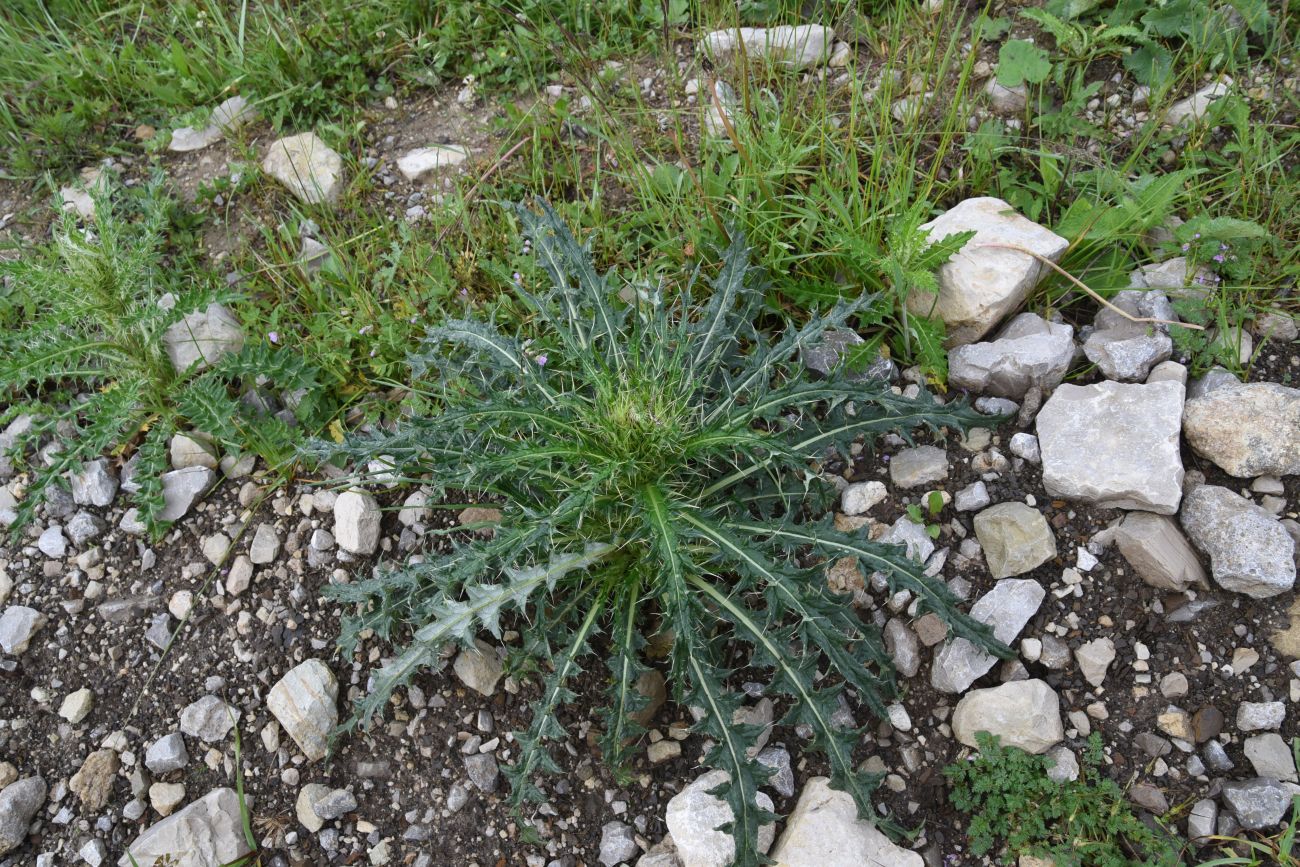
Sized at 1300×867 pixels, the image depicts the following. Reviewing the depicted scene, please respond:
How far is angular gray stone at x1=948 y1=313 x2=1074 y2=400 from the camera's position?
3.03 meters

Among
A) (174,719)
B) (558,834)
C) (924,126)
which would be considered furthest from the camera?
(924,126)

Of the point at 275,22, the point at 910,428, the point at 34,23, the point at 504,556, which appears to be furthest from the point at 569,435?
the point at 34,23

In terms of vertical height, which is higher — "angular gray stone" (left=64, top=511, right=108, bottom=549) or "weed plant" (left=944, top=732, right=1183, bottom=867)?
"angular gray stone" (left=64, top=511, right=108, bottom=549)

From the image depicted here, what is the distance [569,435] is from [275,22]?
114 inches

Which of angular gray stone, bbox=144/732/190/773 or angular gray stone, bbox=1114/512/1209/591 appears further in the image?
angular gray stone, bbox=144/732/190/773

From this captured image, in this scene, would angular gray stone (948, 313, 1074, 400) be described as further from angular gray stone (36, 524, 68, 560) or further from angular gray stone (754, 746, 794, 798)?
angular gray stone (36, 524, 68, 560)

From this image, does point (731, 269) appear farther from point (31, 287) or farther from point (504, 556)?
point (31, 287)

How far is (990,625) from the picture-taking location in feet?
8.84

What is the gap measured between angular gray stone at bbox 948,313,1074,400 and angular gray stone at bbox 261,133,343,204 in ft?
8.49

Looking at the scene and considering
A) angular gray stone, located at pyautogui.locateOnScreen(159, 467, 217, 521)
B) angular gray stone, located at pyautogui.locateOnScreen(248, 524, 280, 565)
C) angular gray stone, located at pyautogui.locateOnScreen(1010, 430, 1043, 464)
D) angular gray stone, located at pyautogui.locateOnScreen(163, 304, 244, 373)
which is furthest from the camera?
angular gray stone, located at pyautogui.locateOnScreen(163, 304, 244, 373)

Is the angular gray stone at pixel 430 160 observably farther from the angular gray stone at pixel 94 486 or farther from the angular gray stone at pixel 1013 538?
the angular gray stone at pixel 1013 538

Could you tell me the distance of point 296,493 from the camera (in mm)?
3354

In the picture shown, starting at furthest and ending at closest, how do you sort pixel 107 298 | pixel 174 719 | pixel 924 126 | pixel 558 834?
pixel 924 126, pixel 107 298, pixel 174 719, pixel 558 834

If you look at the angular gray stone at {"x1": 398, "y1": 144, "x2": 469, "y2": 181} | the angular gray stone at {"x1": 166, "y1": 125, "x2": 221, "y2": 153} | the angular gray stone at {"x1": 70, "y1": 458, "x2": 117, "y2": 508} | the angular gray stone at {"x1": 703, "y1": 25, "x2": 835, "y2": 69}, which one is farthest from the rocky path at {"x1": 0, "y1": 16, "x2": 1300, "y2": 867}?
the angular gray stone at {"x1": 166, "y1": 125, "x2": 221, "y2": 153}
